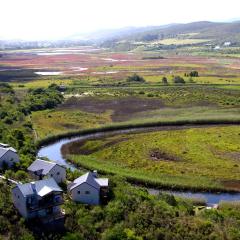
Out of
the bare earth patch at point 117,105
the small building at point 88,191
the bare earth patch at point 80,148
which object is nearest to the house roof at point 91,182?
the small building at point 88,191

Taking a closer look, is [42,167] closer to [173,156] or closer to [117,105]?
[173,156]

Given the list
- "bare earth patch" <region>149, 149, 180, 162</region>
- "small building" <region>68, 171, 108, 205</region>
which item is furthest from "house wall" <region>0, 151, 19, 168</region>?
"bare earth patch" <region>149, 149, 180, 162</region>

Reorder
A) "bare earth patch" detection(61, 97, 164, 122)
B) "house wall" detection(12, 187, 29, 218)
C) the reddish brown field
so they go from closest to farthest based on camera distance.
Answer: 1. "house wall" detection(12, 187, 29, 218)
2. "bare earth patch" detection(61, 97, 164, 122)
3. the reddish brown field

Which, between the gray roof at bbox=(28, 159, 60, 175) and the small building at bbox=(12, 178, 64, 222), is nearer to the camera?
the small building at bbox=(12, 178, 64, 222)

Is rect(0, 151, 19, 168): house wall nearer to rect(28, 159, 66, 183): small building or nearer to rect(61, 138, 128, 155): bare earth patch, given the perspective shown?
rect(28, 159, 66, 183): small building

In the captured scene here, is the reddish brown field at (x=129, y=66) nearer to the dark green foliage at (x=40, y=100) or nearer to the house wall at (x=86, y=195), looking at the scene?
the dark green foliage at (x=40, y=100)

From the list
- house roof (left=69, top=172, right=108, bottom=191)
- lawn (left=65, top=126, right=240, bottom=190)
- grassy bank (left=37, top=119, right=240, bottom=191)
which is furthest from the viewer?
lawn (left=65, top=126, right=240, bottom=190)

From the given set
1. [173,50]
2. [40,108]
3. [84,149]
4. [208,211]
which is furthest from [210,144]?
[173,50]

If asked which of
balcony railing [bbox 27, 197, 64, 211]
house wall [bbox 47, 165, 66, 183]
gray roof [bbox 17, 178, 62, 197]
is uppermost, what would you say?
gray roof [bbox 17, 178, 62, 197]

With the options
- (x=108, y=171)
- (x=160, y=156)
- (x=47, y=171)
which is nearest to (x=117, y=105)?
(x=160, y=156)
